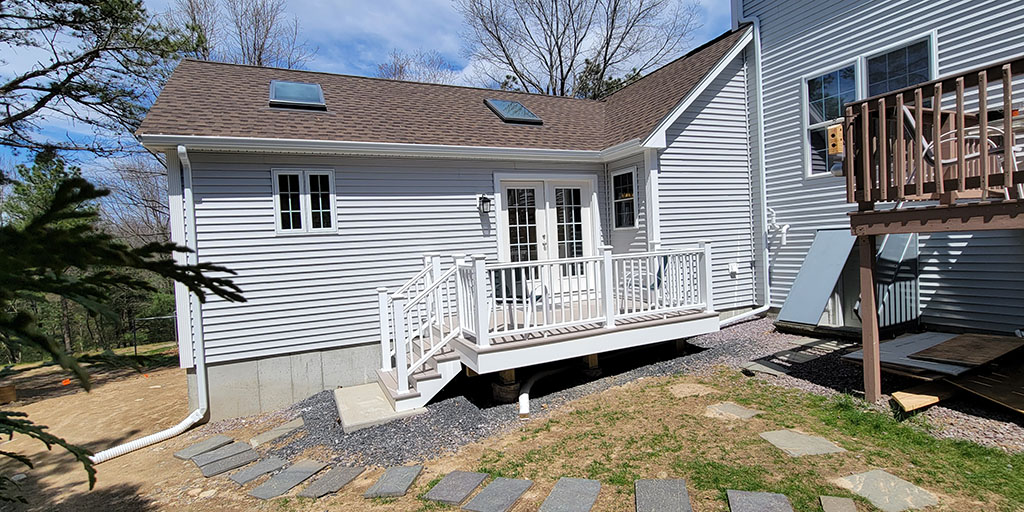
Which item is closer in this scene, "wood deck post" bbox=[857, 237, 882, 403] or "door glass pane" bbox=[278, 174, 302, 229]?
"wood deck post" bbox=[857, 237, 882, 403]

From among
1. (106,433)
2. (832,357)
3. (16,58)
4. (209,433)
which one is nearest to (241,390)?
(209,433)

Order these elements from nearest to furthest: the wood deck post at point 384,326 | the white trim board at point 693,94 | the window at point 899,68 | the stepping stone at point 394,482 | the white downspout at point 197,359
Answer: the stepping stone at point 394,482, the white downspout at point 197,359, the wood deck post at point 384,326, the window at point 899,68, the white trim board at point 693,94

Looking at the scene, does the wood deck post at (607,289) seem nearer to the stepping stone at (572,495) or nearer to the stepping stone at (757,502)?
the stepping stone at (572,495)

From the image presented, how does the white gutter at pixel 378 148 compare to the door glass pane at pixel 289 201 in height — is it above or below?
above

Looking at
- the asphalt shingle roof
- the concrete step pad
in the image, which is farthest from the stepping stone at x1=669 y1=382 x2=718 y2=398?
the asphalt shingle roof

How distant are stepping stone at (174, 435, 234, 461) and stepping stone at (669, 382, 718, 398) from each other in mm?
5430

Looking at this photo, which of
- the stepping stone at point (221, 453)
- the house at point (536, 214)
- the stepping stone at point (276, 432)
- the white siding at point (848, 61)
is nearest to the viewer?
the stepping stone at point (221, 453)

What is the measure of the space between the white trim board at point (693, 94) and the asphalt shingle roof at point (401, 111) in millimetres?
103

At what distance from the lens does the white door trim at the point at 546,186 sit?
8.37 meters

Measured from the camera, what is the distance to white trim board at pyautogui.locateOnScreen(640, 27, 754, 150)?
809 centimetres

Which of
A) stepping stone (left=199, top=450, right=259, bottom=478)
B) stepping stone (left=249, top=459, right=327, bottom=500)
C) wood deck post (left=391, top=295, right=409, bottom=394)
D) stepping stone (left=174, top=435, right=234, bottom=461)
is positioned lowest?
stepping stone (left=174, top=435, right=234, bottom=461)

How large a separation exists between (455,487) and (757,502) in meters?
2.22

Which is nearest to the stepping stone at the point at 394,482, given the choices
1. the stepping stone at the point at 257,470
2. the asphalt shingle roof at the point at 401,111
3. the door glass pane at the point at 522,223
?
the stepping stone at the point at 257,470

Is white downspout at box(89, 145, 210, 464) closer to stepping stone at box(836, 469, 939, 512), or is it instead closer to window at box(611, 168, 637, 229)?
window at box(611, 168, 637, 229)
